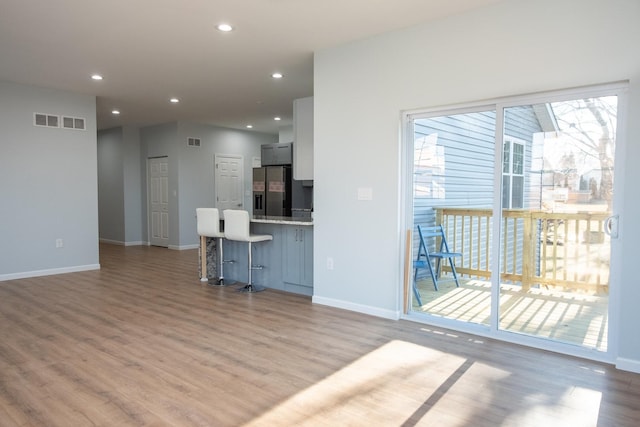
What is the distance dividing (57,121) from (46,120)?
0.14 m

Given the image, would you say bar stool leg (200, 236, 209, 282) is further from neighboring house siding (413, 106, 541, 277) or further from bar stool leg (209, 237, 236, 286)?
neighboring house siding (413, 106, 541, 277)

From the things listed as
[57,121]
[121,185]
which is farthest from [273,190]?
[121,185]

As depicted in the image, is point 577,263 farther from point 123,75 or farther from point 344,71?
point 123,75

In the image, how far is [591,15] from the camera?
2.97 m

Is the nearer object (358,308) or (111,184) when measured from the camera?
(358,308)

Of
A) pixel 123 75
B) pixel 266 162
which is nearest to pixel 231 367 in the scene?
pixel 123 75

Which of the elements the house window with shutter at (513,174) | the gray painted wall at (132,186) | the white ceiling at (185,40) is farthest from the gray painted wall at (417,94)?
the gray painted wall at (132,186)

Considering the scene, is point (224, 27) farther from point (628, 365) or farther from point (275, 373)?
point (628, 365)

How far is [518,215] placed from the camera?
3506 mm

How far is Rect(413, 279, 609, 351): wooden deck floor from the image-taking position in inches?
125

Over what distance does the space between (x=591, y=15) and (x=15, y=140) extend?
6887 mm

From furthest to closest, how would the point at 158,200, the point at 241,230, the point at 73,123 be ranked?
the point at 158,200 < the point at 73,123 < the point at 241,230

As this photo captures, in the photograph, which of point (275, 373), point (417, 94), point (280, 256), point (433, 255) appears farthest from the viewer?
point (280, 256)

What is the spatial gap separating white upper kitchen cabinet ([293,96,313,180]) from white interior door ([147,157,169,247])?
462 centimetres
